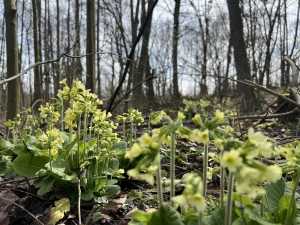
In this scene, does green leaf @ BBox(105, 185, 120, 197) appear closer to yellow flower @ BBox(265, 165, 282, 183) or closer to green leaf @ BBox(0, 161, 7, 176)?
green leaf @ BBox(0, 161, 7, 176)

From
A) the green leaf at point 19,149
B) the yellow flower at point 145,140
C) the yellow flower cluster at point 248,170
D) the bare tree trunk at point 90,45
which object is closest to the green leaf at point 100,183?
the green leaf at point 19,149

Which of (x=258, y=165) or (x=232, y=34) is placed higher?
(x=232, y=34)

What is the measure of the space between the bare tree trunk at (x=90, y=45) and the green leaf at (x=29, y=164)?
337 centimetres

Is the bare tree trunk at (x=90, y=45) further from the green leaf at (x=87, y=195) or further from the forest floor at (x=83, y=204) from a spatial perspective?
the green leaf at (x=87, y=195)

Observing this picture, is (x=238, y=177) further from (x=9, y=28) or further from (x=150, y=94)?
(x=150, y=94)

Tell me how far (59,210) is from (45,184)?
29 centimetres

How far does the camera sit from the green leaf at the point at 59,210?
1.91 metres

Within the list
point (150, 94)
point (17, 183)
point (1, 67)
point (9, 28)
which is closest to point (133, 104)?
point (150, 94)

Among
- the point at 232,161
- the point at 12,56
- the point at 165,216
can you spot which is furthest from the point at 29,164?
the point at 12,56

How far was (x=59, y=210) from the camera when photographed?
1.98 meters

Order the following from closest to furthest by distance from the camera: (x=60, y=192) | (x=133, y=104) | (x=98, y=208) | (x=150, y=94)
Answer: (x=98, y=208), (x=60, y=192), (x=133, y=104), (x=150, y=94)

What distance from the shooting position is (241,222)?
3.71ft

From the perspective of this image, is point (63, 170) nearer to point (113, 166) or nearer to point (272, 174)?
point (113, 166)

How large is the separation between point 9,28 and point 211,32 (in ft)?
49.0
